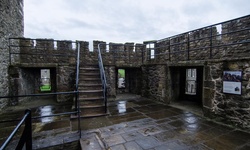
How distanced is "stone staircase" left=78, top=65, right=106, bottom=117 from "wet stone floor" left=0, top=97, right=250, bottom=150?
0.38 m

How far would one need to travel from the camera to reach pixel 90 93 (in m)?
4.57

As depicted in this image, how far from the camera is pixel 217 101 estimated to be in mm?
3438

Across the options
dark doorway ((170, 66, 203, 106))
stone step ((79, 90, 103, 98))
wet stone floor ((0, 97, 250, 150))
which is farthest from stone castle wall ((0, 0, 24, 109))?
dark doorway ((170, 66, 203, 106))

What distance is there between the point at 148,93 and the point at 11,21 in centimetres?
674

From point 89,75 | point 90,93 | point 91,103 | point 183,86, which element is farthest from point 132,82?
point 91,103

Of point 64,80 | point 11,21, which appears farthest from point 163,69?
point 11,21

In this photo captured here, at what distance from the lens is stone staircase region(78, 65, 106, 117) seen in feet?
13.1

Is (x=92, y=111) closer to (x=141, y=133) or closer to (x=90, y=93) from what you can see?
(x=90, y=93)

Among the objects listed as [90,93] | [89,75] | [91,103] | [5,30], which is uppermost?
[5,30]

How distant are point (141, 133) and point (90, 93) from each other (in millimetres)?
2493

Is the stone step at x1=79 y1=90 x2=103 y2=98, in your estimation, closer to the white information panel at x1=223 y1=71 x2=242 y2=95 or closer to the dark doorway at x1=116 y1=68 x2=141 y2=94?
the dark doorway at x1=116 y1=68 x2=141 y2=94

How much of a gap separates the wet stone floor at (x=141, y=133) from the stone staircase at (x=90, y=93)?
382 millimetres

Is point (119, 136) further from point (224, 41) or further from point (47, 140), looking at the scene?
point (224, 41)

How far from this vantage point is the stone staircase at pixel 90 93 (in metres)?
3.99
